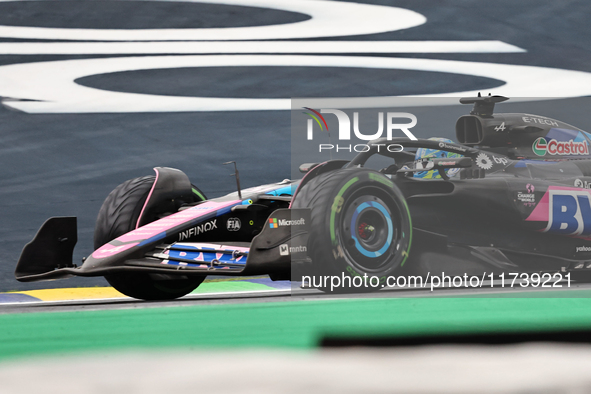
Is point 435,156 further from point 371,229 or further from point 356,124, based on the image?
point 371,229

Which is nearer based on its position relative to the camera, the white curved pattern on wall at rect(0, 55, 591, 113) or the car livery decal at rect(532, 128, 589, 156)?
the car livery decal at rect(532, 128, 589, 156)

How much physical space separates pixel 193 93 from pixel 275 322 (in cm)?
753

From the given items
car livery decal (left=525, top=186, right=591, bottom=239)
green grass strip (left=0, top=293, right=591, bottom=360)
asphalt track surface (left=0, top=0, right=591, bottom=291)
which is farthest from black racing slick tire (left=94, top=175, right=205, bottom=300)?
asphalt track surface (left=0, top=0, right=591, bottom=291)

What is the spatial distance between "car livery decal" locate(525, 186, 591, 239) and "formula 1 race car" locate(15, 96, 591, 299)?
1cm

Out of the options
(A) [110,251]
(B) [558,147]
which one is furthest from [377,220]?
(B) [558,147]

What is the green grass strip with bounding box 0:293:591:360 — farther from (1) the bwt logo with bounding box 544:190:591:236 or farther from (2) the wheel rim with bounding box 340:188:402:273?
(1) the bwt logo with bounding box 544:190:591:236

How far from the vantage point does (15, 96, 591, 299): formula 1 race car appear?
4.56 meters

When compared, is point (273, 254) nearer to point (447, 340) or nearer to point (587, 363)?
point (447, 340)

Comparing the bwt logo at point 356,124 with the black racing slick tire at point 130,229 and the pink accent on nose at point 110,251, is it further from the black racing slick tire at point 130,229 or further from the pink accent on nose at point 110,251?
the black racing slick tire at point 130,229

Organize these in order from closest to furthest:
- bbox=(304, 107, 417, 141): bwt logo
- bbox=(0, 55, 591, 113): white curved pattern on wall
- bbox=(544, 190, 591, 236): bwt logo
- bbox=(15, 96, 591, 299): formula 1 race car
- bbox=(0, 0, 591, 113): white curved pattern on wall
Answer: bbox=(15, 96, 591, 299): formula 1 race car
bbox=(304, 107, 417, 141): bwt logo
bbox=(544, 190, 591, 236): bwt logo
bbox=(0, 55, 591, 113): white curved pattern on wall
bbox=(0, 0, 591, 113): white curved pattern on wall

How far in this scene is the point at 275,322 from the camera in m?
3.82

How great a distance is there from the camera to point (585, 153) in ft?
20.8

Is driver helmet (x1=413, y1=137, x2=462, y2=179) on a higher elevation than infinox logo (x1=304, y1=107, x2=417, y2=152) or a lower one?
lower

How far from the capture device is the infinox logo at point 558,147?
6.16 meters
